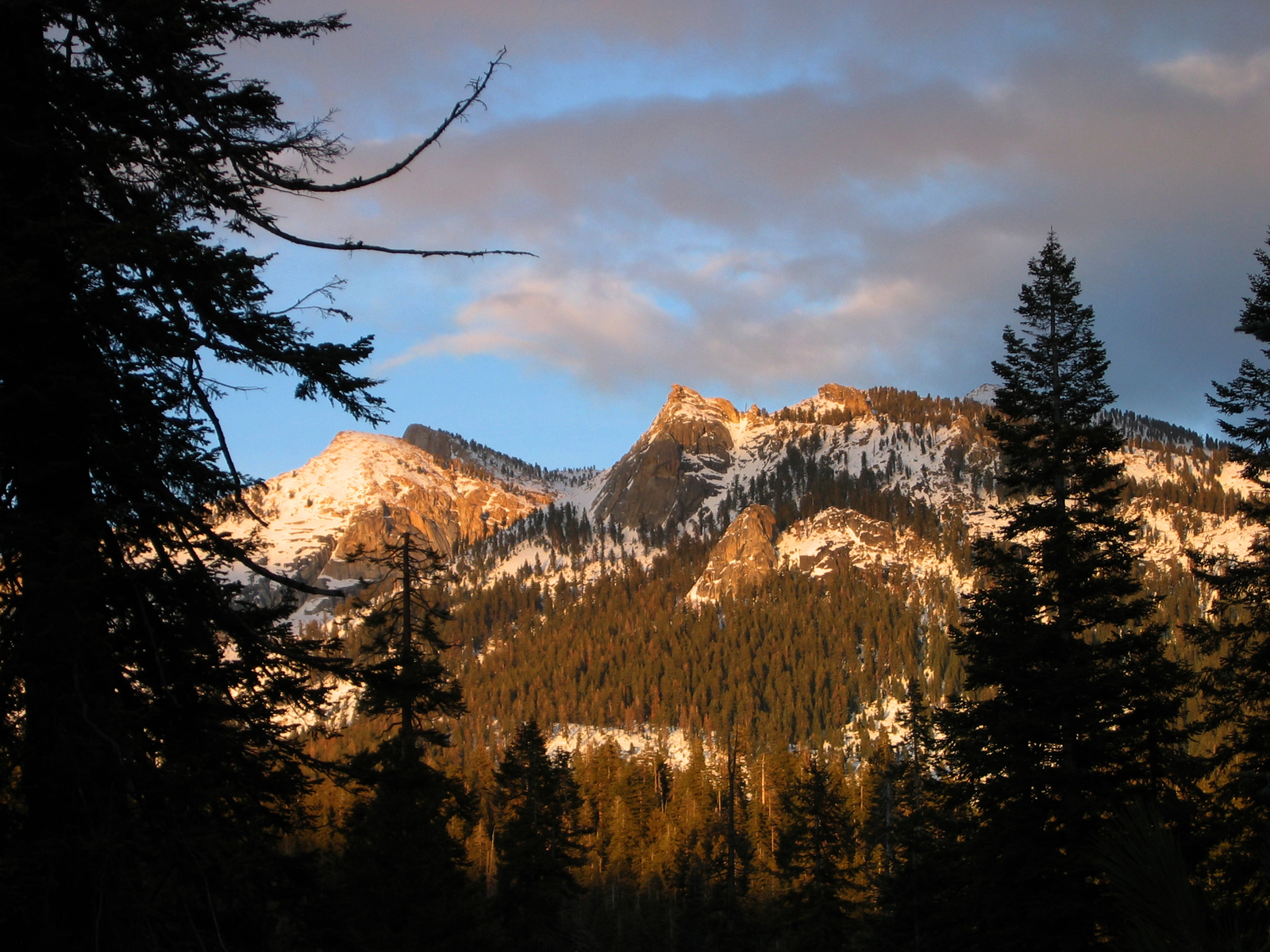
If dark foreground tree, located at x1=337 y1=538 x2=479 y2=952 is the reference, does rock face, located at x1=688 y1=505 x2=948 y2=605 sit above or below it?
above

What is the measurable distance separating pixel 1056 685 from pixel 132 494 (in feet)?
53.0

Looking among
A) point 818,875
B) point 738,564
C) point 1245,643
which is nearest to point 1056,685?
point 1245,643

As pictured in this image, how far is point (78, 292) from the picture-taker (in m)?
6.05

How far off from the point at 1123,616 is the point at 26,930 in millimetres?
18231

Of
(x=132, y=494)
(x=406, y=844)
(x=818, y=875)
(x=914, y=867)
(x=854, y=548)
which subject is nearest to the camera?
(x=132, y=494)

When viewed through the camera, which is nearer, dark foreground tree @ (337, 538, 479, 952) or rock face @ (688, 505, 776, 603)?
dark foreground tree @ (337, 538, 479, 952)

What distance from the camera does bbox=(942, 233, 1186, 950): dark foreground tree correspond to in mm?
16891

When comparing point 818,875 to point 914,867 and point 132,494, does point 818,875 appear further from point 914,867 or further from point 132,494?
point 132,494

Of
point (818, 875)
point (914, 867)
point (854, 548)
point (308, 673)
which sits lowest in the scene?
point (818, 875)

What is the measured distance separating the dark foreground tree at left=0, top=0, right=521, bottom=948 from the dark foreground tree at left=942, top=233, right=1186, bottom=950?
14.7 metres

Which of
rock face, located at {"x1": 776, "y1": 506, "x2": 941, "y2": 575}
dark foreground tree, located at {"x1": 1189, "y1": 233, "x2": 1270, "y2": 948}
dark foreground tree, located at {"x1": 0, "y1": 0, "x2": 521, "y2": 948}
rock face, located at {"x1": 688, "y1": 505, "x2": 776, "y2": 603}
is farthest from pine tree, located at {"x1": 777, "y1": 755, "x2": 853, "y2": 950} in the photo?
rock face, located at {"x1": 776, "y1": 506, "x2": 941, "y2": 575}

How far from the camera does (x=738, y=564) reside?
7495 inches

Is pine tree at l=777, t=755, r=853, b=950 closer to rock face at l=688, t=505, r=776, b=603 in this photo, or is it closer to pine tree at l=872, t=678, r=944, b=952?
pine tree at l=872, t=678, r=944, b=952

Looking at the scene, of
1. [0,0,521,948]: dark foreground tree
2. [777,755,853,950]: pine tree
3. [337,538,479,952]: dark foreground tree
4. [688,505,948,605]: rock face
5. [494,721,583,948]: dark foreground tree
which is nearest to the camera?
[0,0,521,948]: dark foreground tree
